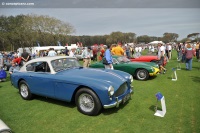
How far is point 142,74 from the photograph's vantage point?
856cm

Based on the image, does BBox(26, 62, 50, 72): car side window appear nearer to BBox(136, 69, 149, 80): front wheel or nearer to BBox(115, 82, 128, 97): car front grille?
BBox(115, 82, 128, 97): car front grille

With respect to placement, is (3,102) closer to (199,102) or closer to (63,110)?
(63,110)

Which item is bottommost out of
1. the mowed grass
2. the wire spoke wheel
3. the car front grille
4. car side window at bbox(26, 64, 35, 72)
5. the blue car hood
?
the mowed grass

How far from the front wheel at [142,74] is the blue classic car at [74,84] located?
3438 mm

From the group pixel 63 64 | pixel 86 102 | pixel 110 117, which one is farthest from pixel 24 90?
pixel 110 117

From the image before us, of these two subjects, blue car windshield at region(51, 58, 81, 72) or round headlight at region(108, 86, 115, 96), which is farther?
blue car windshield at region(51, 58, 81, 72)

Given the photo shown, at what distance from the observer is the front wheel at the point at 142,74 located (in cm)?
845

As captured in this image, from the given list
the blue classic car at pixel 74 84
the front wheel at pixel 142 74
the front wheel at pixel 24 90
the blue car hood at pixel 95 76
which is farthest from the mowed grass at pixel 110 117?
the front wheel at pixel 142 74

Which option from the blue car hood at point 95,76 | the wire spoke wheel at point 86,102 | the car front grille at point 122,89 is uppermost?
the blue car hood at point 95,76

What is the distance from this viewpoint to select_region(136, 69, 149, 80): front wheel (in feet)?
27.7

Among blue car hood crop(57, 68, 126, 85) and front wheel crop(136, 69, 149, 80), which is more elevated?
blue car hood crop(57, 68, 126, 85)

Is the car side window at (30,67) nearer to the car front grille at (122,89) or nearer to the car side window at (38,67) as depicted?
the car side window at (38,67)

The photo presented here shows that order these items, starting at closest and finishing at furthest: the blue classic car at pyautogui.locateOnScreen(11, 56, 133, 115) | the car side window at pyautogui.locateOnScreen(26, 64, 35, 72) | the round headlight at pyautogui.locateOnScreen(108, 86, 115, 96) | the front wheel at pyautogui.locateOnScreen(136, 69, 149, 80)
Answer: the round headlight at pyautogui.locateOnScreen(108, 86, 115, 96)
the blue classic car at pyautogui.locateOnScreen(11, 56, 133, 115)
the car side window at pyautogui.locateOnScreen(26, 64, 35, 72)
the front wheel at pyautogui.locateOnScreen(136, 69, 149, 80)

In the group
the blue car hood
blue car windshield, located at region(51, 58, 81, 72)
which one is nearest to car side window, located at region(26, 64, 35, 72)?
blue car windshield, located at region(51, 58, 81, 72)
